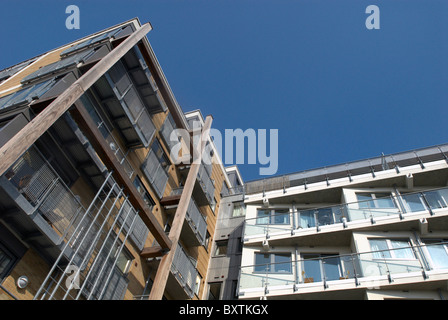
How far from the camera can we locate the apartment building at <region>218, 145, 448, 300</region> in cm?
1393

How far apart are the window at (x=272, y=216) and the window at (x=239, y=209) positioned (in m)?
2.78

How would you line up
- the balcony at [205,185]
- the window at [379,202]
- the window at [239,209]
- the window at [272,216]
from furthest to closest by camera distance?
the window at [239,209], the balcony at [205,185], the window at [272,216], the window at [379,202]

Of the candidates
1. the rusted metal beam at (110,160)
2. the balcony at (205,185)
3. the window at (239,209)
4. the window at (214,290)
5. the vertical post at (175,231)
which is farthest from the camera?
the window at (239,209)

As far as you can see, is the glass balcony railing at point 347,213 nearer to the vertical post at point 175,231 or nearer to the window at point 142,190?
the vertical post at point 175,231

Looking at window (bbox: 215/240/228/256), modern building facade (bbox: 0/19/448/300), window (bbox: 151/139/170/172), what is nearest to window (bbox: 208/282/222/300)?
modern building facade (bbox: 0/19/448/300)

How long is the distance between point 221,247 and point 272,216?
473 cm

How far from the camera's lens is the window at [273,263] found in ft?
53.4

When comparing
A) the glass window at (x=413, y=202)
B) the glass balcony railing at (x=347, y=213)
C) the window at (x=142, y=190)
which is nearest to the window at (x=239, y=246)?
the glass balcony railing at (x=347, y=213)

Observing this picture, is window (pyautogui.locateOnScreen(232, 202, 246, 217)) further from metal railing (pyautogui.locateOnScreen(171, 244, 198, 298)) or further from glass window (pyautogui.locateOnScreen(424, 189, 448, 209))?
glass window (pyautogui.locateOnScreen(424, 189, 448, 209))

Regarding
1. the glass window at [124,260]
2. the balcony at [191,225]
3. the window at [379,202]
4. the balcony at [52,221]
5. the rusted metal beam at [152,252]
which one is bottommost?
the balcony at [52,221]

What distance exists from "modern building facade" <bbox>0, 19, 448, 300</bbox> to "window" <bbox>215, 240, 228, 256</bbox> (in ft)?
0.33

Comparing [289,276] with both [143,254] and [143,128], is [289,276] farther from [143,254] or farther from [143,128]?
[143,128]

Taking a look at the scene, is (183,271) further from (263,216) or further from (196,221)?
(263,216)

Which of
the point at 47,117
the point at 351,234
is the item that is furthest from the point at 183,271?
the point at 47,117
